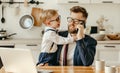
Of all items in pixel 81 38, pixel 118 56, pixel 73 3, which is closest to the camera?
pixel 81 38

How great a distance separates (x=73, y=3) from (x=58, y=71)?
278 centimetres

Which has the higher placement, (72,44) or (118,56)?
(72,44)

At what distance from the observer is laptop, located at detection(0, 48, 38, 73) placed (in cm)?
199

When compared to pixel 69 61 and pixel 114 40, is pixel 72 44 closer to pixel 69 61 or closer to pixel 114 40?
pixel 69 61

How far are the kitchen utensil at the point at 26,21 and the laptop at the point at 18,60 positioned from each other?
295 centimetres

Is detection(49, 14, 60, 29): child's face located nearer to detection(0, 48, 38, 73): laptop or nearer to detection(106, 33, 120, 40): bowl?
detection(0, 48, 38, 73): laptop

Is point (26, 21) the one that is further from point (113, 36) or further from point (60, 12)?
point (113, 36)

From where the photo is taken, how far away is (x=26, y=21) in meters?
5.12

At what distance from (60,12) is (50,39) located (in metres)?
2.40

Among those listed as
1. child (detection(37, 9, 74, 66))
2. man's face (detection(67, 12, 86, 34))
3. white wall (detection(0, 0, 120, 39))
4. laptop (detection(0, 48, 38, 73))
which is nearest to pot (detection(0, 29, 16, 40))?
white wall (detection(0, 0, 120, 39))

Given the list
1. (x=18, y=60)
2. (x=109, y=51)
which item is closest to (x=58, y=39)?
(x=18, y=60)

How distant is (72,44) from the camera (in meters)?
2.78

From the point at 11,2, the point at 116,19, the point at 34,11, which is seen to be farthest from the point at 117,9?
the point at 11,2

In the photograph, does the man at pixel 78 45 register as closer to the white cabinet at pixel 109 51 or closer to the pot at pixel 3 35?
the white cabinet at pixel 109 51
